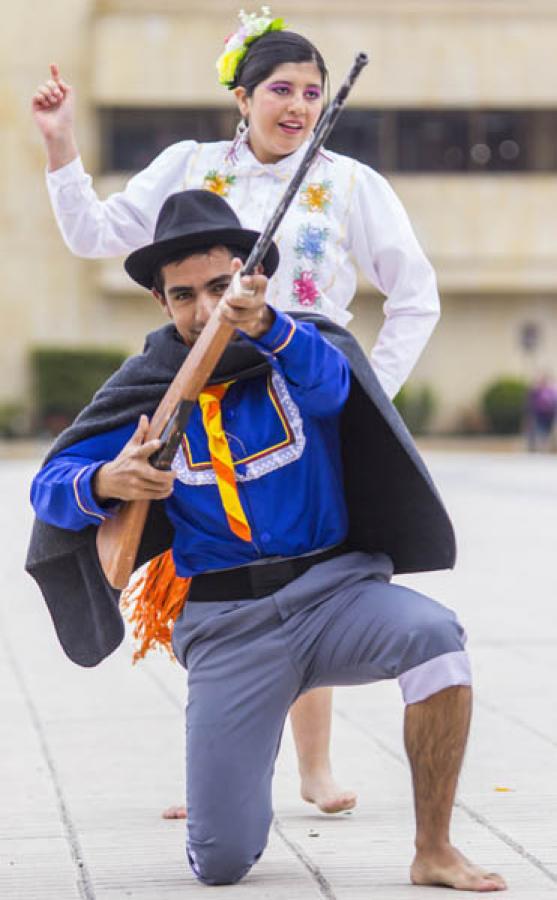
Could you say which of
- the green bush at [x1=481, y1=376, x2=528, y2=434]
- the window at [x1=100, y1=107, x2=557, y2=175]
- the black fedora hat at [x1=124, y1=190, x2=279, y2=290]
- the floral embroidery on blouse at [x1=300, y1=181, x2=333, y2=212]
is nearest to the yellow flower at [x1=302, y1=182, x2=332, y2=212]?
the floral embroidery on blouse at [x1=300, y1=181, x2=333, y2=212]

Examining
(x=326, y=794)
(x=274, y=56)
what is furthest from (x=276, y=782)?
(x=274, y=56)

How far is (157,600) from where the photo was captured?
524 centimetres

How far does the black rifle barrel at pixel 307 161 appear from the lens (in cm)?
403

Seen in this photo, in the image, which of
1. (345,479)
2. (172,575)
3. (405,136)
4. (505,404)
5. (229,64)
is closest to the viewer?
(345,479)

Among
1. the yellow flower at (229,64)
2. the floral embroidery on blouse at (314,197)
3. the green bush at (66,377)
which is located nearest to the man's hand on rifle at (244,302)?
the floral embroidery on blouse at (314,197)

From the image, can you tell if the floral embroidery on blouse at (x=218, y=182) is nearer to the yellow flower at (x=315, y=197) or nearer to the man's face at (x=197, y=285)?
the yellow flower at (x=315, y=197)

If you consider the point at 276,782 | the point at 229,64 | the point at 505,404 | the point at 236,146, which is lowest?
the point at 505,404

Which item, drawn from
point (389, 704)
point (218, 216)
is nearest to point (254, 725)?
point (218, 216)

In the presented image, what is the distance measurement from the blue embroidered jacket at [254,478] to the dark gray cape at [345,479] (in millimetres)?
49

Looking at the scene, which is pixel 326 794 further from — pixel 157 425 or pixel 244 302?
pixel 244 302

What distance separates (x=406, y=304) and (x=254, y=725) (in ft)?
4.57

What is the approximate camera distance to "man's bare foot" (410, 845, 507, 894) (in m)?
4.55

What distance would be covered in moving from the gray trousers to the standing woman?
760 millimetres

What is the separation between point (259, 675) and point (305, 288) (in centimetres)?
117
